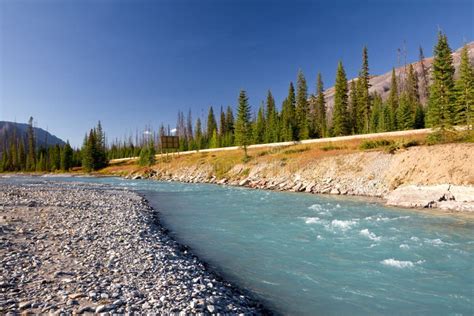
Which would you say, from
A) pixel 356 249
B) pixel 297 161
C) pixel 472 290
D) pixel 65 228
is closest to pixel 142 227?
pixel 65 228

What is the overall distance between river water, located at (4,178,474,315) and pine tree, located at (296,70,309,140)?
52167 millimetres

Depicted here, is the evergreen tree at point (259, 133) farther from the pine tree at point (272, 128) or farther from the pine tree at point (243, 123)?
the pine tree at point (243, 123)

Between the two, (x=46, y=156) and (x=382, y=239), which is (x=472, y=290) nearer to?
(x=382, y=239)

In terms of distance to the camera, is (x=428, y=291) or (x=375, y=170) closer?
(x=428, y=291)

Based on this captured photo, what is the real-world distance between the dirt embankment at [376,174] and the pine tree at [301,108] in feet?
66.3

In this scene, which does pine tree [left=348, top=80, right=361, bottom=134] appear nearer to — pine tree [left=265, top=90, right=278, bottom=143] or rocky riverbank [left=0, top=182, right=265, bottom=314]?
pine tree [left=265, top=90, right=278, bottom=143]

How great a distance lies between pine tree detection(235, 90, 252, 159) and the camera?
6012 centimetres

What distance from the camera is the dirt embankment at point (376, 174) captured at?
21.7 m

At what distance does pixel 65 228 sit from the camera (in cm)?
1297

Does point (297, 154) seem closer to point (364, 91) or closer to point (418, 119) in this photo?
point (364, 91)

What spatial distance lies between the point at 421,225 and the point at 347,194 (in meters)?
14.4

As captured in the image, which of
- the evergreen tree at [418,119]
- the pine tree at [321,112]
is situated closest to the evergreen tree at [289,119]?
the pine tree at [321,112]

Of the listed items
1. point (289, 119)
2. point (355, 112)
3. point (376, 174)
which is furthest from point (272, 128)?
point (376, 174)

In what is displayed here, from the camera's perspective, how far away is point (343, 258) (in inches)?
411
